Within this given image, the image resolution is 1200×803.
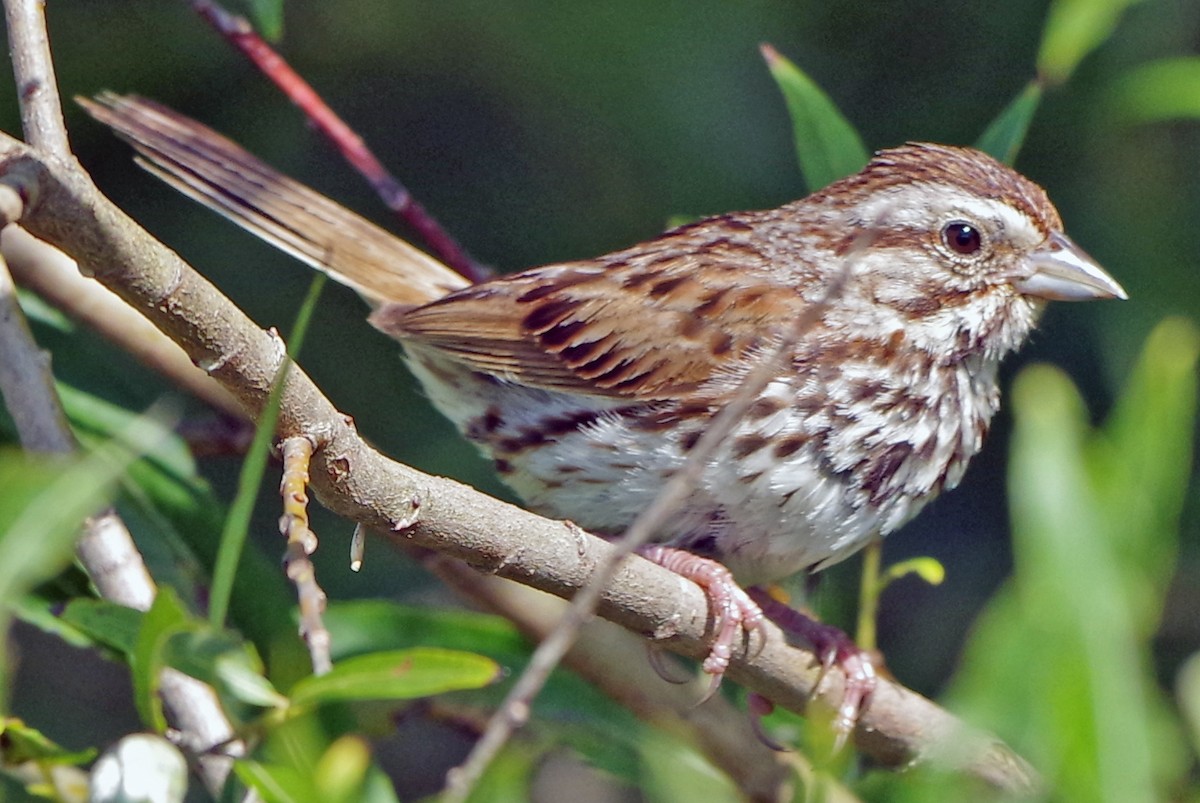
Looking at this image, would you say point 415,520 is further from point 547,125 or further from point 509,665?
point 547,125

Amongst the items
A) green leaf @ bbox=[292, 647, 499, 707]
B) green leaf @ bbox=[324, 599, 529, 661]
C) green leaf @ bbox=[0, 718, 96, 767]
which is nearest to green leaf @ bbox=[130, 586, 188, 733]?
green leaf @ bbox=[292, 647, 499, 707]

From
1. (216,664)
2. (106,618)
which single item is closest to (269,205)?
(106,618)

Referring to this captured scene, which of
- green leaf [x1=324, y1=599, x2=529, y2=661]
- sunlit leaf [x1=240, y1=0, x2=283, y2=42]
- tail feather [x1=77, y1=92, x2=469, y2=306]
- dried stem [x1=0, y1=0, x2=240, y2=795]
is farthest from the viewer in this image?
tail feather [x1=77, y1=92, x2=469, y2=306]

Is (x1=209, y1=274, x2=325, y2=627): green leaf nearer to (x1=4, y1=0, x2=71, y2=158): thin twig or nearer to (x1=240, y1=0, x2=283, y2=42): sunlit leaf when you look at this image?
(x1=4, y1=0, x2=71, y2=158): thin twig

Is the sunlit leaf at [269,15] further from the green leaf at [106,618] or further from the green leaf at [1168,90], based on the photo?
the green leaf at [1168,90]

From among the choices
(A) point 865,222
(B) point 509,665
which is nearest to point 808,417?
(A) point 865,222
